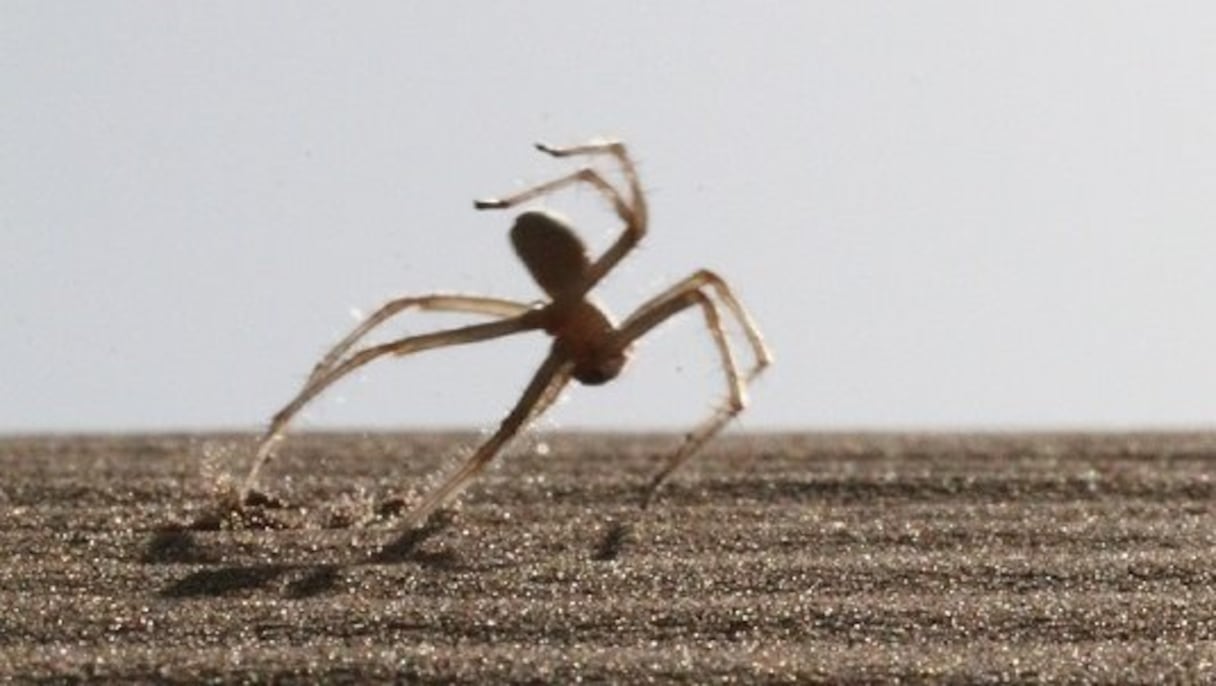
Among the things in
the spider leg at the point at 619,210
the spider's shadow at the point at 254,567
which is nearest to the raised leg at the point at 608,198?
the spider leg at the point at 619,210

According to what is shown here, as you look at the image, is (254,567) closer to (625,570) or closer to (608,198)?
(625,570)

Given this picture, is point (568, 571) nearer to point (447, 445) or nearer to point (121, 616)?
point (121, 616)

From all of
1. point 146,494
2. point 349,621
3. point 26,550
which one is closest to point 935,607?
point 349,621

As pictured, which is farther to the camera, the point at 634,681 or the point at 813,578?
the point at 813,578

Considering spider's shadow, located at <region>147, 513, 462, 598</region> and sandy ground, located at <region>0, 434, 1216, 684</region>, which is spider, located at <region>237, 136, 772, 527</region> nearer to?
sandy ground, located at <region>0, 434, 1216, 684</region>

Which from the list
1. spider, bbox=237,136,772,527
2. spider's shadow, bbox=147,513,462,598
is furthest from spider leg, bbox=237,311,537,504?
spider's shadow, bbox=147,513,462,598

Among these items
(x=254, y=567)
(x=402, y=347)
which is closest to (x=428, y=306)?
(x=402, y=347)

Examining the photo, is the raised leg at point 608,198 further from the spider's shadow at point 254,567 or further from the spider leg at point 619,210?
the spider's shadow at point 254,567

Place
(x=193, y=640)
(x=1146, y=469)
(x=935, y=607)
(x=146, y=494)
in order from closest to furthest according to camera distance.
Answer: (x=193, y=640) → (x=935, y=607) → (x=146, y=494) → (x=1146, y=469)
